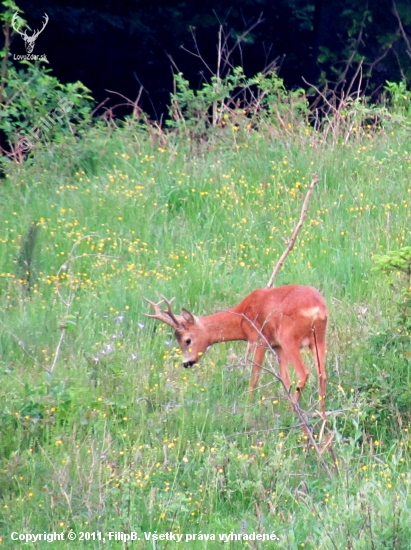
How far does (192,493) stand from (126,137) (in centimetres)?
667

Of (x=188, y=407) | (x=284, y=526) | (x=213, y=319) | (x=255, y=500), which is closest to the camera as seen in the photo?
(x=284, y=526)

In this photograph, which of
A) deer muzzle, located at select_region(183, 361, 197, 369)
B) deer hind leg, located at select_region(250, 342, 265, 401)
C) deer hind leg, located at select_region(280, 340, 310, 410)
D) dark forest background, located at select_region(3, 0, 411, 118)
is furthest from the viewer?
dark forest background, located at select_region(3, 0, 411, 118)

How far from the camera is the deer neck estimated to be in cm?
838

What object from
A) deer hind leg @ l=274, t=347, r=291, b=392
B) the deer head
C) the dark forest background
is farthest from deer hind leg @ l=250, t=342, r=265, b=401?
the dark forest background

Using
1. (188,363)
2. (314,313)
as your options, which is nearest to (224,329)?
(188,363)

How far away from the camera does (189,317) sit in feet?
27.3

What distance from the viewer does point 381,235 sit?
10000 millimetres

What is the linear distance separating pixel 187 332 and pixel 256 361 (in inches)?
25.1

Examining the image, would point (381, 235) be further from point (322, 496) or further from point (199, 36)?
point (199, 36)

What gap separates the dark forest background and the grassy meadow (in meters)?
5.67

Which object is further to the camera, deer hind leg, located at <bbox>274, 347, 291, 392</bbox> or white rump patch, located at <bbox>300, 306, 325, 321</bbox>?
deer hind leg, located at <bbox>274, 347, 291, 392</bbox>

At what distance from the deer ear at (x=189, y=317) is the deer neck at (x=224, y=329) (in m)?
0.10

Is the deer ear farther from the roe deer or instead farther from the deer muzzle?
the deer muzzle

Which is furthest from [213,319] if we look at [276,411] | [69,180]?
[69,180]
